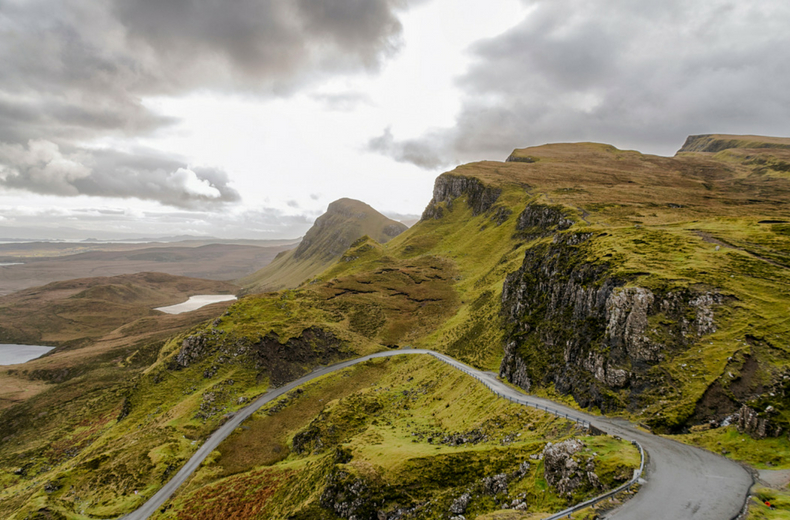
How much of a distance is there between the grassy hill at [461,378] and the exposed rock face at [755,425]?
0.13 meters

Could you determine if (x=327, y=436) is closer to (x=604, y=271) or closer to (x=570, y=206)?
(x=604, y=271)

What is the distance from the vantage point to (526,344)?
53.3 m

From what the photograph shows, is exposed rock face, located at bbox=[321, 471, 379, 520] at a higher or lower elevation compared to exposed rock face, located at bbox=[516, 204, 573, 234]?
lower

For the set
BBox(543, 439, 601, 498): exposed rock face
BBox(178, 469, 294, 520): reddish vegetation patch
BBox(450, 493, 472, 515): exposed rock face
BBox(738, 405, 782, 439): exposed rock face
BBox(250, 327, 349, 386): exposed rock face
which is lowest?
BBox(178, 469, 294, 520): reddish vegetation patch

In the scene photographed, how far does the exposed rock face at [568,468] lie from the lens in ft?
69.4

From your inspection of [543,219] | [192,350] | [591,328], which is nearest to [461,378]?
[591,328]

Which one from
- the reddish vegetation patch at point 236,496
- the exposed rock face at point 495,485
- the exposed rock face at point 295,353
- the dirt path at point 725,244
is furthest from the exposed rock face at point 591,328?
the exposed rock face at point 295,353

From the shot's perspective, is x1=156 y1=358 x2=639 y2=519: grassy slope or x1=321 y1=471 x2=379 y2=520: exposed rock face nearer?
x1=156 y1=358 x2=639 y2=519: grassy slope

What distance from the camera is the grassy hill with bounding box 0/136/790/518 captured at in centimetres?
2966

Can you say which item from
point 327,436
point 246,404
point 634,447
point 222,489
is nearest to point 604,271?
point 634,447

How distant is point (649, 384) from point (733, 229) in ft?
135

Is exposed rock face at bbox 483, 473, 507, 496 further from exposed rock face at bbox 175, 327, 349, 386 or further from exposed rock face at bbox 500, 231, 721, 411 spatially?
exposed rock face at bbox 175, 327, 349, 386

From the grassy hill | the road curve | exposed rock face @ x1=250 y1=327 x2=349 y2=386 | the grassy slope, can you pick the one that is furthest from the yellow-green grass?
exposed rock face @ x1=250 y1=327 x2=349 y2=386

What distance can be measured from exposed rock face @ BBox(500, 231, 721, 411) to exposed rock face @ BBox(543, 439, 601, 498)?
47.4ft
